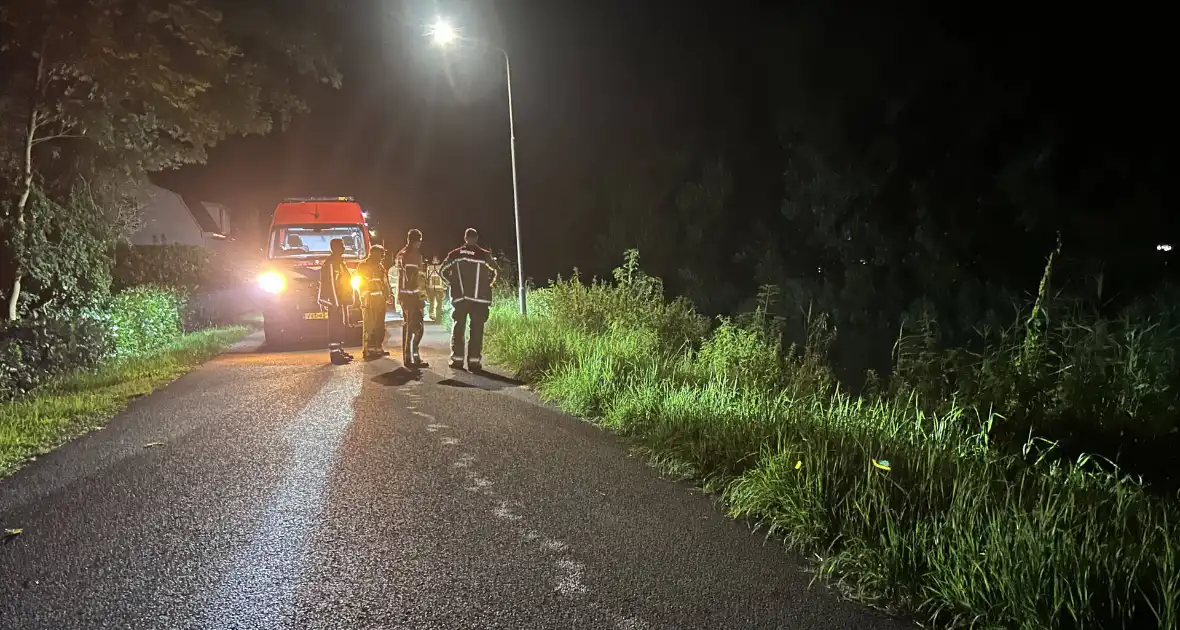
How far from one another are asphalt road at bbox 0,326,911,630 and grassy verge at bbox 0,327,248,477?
36 cm

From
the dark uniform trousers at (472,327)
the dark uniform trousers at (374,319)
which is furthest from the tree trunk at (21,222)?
the dark uniform trousers at (472,327)

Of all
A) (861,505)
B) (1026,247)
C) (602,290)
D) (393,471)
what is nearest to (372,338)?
(602,290)

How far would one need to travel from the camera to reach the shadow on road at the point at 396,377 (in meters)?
9.78

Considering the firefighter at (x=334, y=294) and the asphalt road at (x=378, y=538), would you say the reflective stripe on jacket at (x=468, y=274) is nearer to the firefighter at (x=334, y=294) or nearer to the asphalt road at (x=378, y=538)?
the firefighter at (x=334, y=294)

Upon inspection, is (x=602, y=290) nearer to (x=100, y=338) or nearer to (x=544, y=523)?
(x=100, y=338)

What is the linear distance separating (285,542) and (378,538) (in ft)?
1.70

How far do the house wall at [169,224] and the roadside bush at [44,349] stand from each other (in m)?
31.0

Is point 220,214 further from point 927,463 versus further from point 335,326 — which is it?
point 927,463

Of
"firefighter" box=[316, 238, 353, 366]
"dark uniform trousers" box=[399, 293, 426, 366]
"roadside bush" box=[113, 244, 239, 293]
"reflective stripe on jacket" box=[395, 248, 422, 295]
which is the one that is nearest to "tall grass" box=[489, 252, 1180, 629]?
"dark uniform trousers" box=[399, 293, 426, 366]

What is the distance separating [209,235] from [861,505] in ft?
189

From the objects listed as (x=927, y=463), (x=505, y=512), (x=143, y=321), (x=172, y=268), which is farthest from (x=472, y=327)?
(x=172, y=268)

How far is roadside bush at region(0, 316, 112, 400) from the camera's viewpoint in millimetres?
9352

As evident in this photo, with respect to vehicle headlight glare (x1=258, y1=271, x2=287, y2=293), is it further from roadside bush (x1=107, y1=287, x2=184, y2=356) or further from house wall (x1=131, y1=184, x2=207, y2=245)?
house wall (x1=131, y1=184, x2=207, y2=245)

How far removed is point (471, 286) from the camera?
1111 cm
